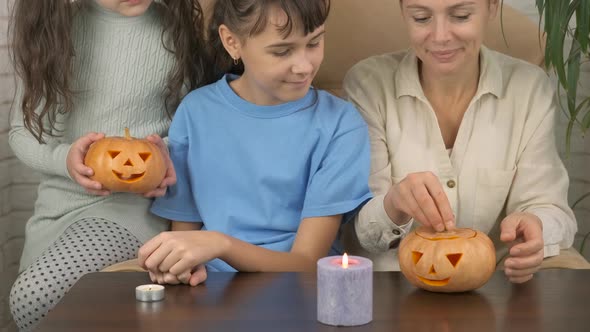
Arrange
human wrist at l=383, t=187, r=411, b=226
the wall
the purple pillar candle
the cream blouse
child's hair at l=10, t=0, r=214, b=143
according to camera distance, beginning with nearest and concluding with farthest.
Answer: the purple pillar candle → human wrist at l=383, t=187, r=411, b=226 → the cream blouse → child's hair at l=10, t=0, r=214, b=143 → the wall

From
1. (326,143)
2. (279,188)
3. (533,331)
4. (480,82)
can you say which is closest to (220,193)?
(279,188)

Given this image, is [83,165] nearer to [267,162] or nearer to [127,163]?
[127,163]

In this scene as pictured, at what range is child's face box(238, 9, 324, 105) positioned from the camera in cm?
187

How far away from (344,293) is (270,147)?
0.73m

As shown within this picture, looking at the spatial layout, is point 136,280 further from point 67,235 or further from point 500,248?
point 500,248

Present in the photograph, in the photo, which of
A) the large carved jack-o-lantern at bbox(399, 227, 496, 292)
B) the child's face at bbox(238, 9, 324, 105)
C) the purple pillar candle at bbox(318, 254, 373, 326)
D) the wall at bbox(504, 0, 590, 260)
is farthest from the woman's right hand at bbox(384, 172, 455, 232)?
the wall at bbox(504, 0, 590, 260)

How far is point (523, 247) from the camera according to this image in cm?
155

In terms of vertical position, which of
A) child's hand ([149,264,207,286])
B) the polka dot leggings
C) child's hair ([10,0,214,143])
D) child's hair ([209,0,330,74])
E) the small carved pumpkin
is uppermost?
child's hair ([209,0,330,74])

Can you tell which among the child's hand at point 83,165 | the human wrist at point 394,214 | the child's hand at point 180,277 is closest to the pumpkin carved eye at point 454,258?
the human wrist at point 394,214

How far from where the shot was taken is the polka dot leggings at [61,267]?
1.97 m

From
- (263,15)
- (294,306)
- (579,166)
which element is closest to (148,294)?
(294,306)

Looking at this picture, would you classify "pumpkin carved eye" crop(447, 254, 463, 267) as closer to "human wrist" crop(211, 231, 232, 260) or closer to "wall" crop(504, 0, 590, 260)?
"human wrist" crop(211, 231, 232, 260)

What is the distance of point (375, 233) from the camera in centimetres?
187

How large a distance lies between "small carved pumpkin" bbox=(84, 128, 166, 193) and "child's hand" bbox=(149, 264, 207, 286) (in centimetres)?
37
